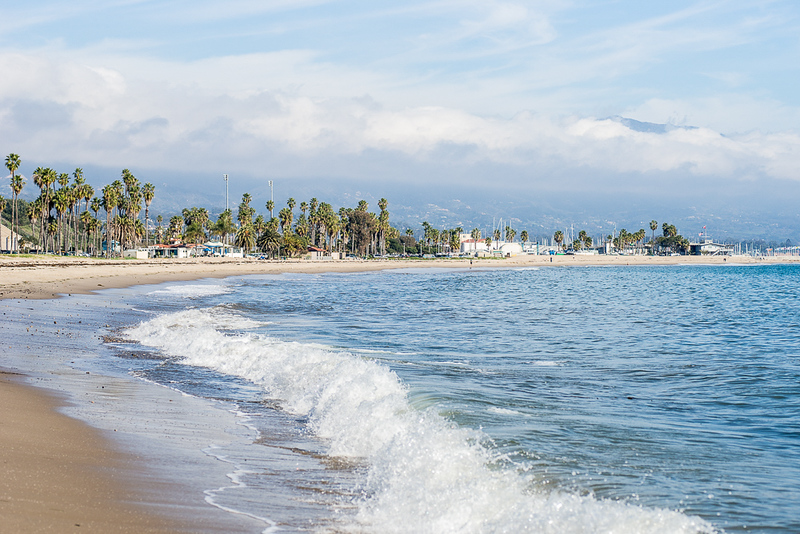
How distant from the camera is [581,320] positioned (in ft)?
83.5

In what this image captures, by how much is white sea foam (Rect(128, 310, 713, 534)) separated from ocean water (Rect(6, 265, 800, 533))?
0.02m

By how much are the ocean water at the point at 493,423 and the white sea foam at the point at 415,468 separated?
2cm

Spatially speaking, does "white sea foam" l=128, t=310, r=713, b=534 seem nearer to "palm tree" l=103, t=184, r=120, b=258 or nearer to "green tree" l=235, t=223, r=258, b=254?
"palm tree" l=103, t=184, r=120, b=258

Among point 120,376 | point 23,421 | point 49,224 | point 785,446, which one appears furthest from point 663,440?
point 49,224

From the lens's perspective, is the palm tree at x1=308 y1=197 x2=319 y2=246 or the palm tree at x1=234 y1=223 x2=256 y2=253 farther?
the palm tree at x1=308 y1=197 x2=319 y2=246

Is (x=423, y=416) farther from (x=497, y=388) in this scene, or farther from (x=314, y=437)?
(x=497, y=388)

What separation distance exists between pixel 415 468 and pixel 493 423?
2370 millimetres

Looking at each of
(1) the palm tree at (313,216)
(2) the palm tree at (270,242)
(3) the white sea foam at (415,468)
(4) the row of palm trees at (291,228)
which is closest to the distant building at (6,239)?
(4) the row of palm trees at (291,228)

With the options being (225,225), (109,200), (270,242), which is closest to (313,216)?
(225,225)

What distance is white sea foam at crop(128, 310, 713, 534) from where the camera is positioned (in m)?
5.44

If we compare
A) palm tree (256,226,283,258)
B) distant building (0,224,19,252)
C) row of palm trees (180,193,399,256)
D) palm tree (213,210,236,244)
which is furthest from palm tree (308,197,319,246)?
distant building (0,224,19,252)

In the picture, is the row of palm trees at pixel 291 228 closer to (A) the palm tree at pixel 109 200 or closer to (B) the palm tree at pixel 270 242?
(B) the palm tree at pixel 270 242

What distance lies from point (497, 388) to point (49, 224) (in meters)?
94.0

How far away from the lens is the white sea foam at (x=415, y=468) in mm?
5438
